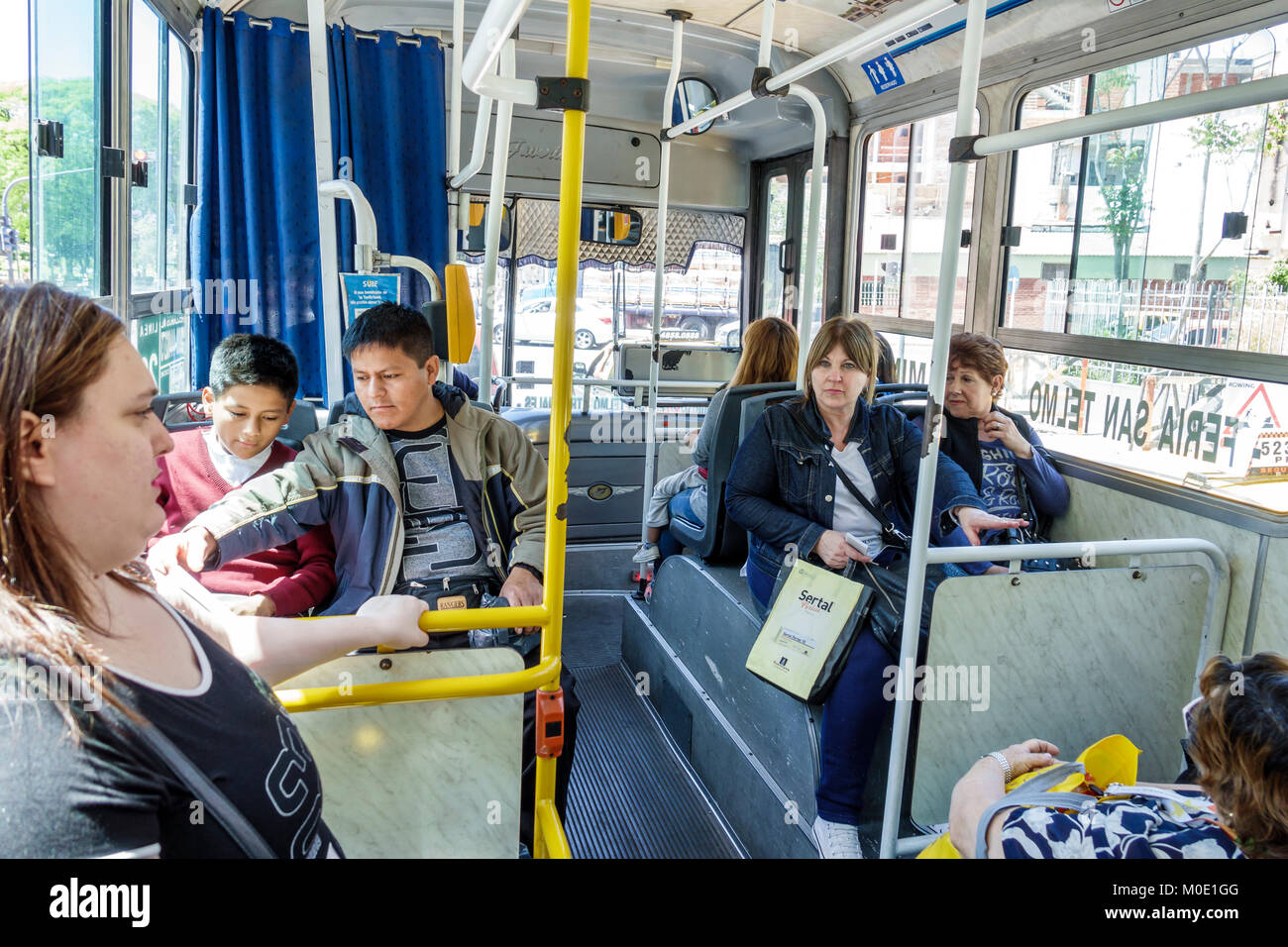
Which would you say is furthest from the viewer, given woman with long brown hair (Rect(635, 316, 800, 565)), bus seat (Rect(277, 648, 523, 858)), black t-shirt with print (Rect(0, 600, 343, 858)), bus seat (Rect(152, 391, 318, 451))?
woman with long brown hair (Rect(635, 316, 800, 565))

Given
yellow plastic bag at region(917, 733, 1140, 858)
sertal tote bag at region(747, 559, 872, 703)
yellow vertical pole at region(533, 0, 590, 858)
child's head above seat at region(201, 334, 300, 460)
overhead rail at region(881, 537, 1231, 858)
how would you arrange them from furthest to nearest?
sertal tote bag at region(747, 559, 872, 703), child's head above seat at region(201, 334, 300, 460), overhead rail at region(881, 537, 1231, 858), yellow plastic bag at region(917, 733, 1140, 858), yellow vertical pole at region(533, 0, 590, 858)

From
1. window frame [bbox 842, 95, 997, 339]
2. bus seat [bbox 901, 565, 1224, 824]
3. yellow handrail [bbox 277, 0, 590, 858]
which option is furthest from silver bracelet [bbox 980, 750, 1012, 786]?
window frame [bbox 842, 95, 997, 339]

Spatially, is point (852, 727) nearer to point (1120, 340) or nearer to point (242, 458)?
point (242, 458)

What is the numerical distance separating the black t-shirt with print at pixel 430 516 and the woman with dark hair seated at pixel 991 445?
1700mm

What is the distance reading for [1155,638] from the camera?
2439mm

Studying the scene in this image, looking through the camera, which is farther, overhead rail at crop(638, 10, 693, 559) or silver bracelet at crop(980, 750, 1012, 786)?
overhead rail at crop(638, 10, 693, 559)

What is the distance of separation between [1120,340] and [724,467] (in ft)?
5.02

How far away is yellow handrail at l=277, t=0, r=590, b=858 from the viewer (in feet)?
5.00

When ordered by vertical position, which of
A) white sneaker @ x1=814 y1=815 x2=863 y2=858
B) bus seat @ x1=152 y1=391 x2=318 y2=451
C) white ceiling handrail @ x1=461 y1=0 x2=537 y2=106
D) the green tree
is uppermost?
the green tree

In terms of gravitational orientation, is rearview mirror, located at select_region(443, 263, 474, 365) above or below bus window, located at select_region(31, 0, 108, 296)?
below

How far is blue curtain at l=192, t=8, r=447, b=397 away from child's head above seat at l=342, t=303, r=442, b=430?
2.64 m

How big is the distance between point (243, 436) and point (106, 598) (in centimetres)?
151

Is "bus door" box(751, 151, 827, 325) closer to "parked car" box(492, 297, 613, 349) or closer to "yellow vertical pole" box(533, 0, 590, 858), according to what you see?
"parked car" box(492, 297, 613, 349)

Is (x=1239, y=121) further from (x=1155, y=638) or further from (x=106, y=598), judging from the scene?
(x=106, y=598)
